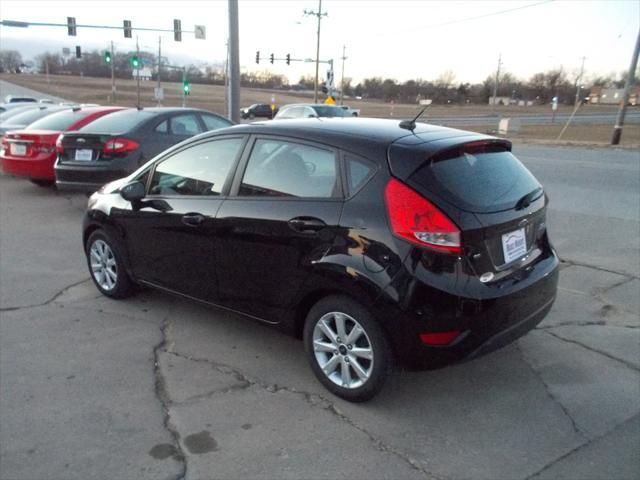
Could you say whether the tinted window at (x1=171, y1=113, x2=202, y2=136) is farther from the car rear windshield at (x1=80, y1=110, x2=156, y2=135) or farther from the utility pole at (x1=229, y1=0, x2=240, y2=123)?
the utility pole at (x1=229, y1=0, x2=240, y2=123)

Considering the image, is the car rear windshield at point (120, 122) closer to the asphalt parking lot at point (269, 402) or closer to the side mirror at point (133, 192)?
the asphalt parking lot at point (269, 402)

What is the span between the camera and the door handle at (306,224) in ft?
11.0

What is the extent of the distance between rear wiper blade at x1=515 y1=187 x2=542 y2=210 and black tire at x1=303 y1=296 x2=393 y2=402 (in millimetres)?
1188

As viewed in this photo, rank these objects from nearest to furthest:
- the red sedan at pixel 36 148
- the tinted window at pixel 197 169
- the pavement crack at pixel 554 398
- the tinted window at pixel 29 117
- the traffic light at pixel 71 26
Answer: the pavement crack at pixel 554 398, the tinted window at pixel 197 169, the red sedan at pixel 36 148, the tinted window at pixel 29 117, the traffic light at pixel 71 26

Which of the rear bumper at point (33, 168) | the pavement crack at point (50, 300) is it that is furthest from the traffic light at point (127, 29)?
the pavement crack at point (50, 300)

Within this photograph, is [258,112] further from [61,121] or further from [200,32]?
[61,121]

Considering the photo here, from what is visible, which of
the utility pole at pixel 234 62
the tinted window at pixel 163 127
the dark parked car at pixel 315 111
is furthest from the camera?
the dark parked car at pixel 315 111

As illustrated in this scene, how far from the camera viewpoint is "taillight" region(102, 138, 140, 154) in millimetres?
8320

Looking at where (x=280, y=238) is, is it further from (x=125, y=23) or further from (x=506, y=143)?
(x=125, y=23)

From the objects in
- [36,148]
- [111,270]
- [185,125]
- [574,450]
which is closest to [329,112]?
[185,125]

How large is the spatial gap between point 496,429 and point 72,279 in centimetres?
441

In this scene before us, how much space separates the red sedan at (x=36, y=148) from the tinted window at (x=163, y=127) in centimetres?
218

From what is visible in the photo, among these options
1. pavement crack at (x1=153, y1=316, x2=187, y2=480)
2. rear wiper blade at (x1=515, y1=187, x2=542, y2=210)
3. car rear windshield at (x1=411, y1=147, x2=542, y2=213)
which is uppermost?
car rear windshield at (x1=411, y1=147, x2=542, y2=213)

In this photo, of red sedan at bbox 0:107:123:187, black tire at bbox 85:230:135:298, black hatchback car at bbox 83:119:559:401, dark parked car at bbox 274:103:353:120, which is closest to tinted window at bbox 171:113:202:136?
red sedan at bbox 0:107:123:187
